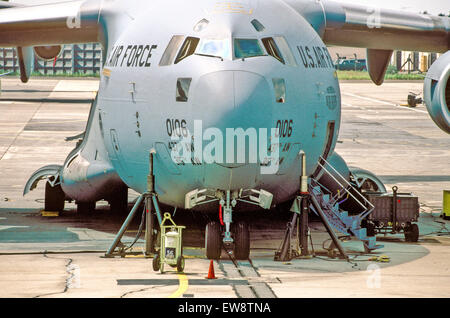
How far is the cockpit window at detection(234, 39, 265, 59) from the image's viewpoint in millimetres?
15617

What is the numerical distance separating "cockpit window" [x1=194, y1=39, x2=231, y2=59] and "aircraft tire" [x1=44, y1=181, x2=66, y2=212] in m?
7.12

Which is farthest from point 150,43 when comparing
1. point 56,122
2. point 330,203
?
point 56,122

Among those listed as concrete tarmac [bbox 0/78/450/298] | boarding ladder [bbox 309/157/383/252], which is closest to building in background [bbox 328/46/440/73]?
concrete tarmac [bbox 0/78/450/298]

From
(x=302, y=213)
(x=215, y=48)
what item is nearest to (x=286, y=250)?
(x=302, y=213)

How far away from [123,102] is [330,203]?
4.38 metres

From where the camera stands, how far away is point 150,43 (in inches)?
666

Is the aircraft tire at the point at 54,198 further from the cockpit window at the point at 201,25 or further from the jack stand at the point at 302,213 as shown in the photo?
the jack stand at the point at 302,213

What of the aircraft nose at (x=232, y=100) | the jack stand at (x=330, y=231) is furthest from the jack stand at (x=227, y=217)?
the jack stand at (x=330, y=231)

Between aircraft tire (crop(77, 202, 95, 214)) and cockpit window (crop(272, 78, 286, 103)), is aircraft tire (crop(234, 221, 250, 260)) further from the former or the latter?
aircraft tire (crop(77, 202, 95, 214))

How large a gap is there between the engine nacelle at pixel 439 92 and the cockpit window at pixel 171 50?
18.5ft

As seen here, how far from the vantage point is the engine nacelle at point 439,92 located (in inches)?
756

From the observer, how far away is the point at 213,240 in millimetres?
16031

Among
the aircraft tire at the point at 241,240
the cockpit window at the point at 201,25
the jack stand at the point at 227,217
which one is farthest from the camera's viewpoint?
the cockpit window at the point at 201,25
